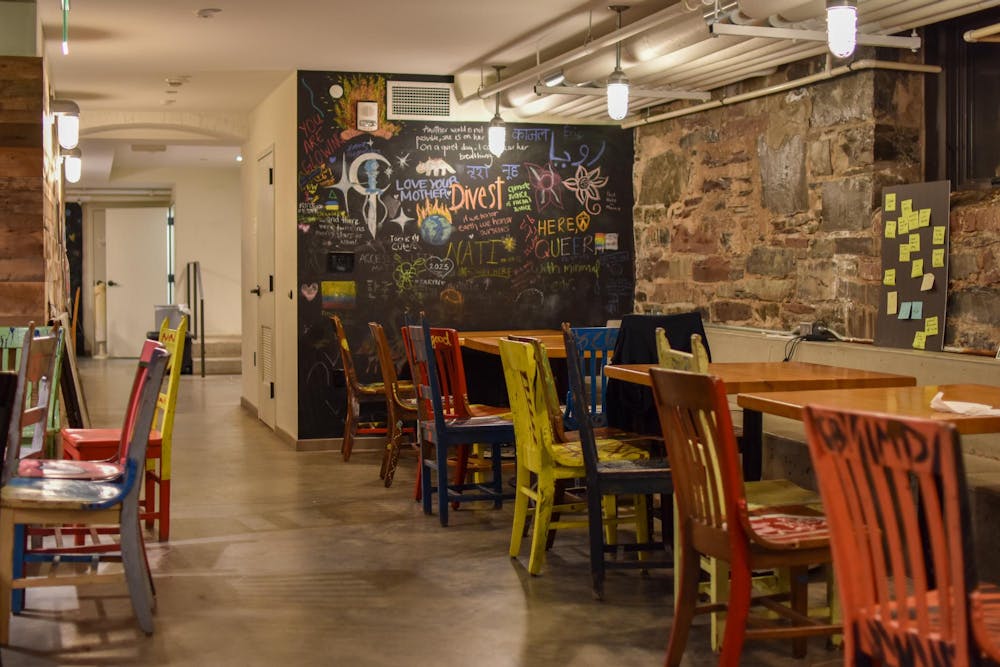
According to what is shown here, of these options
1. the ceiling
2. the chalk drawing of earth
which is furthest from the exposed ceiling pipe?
the chalk drawing of earth

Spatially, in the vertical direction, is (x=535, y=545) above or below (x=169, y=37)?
below

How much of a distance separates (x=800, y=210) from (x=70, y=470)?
14.0 feet

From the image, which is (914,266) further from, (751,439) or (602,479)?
(602,479)

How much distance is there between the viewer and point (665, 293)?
8.40 metres

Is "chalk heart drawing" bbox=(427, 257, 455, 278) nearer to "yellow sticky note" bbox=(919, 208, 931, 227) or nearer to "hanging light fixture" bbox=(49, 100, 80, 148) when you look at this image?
"hanging light fixture" bbox=(49, 100, 80, 148)

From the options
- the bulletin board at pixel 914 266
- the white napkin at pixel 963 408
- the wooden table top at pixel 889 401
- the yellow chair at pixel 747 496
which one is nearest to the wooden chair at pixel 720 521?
the yellow chair at pixel 747 496

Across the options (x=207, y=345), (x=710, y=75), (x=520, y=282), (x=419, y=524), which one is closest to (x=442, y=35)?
(x=710, y=75)

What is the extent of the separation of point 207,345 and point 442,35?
8697mm

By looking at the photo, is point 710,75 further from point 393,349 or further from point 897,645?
point 897,645

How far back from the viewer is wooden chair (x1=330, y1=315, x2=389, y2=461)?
7.49 meters

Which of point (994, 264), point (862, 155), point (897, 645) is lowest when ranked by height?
point (897, 645)

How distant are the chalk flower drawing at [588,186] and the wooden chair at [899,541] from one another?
6.44 meters

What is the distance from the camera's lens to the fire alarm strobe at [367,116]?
8.22 m

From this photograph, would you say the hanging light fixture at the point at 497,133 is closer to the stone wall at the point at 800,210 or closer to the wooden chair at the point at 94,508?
the stone wall at the point at 800,210
